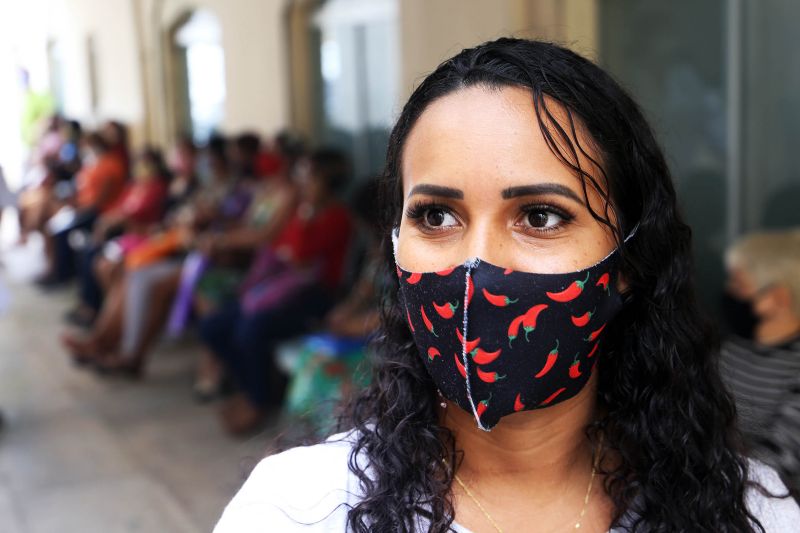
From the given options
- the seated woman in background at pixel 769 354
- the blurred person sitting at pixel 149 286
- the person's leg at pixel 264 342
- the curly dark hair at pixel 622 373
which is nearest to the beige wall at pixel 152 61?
the blurred person sitting at pixel 149 286

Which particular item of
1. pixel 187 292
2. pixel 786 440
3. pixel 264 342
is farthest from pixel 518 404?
pixel 187 292

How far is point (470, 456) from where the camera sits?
1582mm

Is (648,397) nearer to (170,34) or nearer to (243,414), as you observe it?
(243,414)

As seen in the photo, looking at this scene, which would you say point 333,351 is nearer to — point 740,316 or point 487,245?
point 740,316

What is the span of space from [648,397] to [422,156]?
22.4 inches

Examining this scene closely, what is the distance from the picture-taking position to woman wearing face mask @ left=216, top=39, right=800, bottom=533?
4.70 ft

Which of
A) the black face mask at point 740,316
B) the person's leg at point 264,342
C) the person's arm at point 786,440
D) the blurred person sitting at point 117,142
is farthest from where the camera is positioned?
the blurred person sitting at point 117,142

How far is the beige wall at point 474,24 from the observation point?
14.8 feet

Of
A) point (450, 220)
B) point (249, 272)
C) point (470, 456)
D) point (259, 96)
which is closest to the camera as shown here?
point (450, 220)

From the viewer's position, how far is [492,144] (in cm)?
140

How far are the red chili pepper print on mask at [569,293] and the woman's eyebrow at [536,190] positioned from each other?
0.14m

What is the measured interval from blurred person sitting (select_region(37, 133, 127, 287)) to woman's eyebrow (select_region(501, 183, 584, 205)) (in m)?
8.48

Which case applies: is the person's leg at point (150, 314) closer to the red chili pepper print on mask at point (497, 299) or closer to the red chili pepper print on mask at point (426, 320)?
the red chili pepper print on mask at point (426, 320)

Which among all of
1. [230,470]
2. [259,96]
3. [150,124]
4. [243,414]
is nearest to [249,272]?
[243,414]
